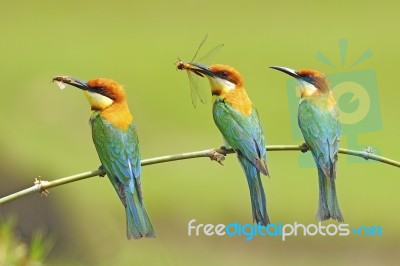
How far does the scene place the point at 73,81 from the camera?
349 cm

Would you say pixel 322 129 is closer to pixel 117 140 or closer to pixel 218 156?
pixel 218 156

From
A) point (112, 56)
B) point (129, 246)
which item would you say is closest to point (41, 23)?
point (112, 56)

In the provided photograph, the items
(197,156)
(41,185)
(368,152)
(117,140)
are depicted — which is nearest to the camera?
(41,185)

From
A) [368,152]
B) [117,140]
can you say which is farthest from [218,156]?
[368,152]

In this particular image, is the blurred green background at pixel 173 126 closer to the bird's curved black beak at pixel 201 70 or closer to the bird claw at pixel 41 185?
the bird's curved black beak at pixel 201 70

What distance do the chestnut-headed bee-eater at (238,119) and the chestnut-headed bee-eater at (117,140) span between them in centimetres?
37

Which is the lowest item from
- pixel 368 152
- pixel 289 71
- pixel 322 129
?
pixel 368 152

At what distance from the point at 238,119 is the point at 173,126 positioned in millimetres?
339

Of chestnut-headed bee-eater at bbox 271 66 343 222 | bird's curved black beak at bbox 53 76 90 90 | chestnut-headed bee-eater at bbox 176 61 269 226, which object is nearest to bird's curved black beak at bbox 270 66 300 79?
chestnut-headed bee-eater at bbox 271 66 343 222

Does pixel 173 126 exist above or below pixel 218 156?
above

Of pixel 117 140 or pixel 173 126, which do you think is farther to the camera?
pixel 173 126

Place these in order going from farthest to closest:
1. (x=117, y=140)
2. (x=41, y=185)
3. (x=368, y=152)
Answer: (x=368, y=152) → (x=117, y=140) → (x=41, y=185)

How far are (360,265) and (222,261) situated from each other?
0.62 m

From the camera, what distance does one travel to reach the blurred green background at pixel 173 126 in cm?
356
